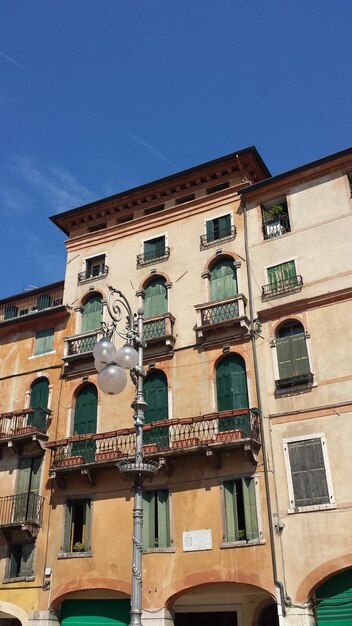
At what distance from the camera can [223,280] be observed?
944 inches

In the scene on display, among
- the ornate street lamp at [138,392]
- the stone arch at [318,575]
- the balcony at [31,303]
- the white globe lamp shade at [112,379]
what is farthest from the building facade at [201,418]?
the white globe lamp shade at [112,379]

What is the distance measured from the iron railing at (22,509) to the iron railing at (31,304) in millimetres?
9266

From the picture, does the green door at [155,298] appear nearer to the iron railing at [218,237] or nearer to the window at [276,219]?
the iron railing at [218,237]

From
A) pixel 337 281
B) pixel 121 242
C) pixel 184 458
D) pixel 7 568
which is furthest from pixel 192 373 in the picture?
pixel 7 568

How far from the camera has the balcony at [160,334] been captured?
23372 millimetres

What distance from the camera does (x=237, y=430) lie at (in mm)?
19719

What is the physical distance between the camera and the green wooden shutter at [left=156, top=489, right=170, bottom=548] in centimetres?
2036

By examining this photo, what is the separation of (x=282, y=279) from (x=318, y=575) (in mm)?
10546

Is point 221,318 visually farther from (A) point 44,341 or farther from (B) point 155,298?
(A) point 44,341

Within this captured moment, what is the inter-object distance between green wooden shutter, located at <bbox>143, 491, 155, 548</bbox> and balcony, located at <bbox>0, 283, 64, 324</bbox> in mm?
11219

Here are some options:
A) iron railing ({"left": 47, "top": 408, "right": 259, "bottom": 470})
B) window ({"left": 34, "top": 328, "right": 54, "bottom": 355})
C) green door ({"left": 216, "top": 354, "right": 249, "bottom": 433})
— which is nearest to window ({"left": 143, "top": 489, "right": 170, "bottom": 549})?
iron railing ({"left": 47, "top": 408, "right": 259, "bottom": 470})

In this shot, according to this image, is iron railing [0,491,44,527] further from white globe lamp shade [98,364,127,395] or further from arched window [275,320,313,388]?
white globe lamp shade [98,364,127,395]

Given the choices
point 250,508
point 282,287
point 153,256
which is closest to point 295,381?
point 282,287

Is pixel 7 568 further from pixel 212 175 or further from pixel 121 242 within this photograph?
pixel 212 175
